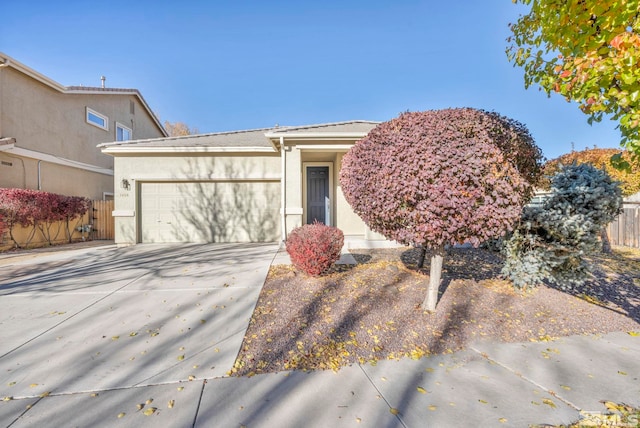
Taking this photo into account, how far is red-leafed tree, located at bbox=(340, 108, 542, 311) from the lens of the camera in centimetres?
309

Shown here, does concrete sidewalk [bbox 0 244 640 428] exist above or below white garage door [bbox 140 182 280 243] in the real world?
below

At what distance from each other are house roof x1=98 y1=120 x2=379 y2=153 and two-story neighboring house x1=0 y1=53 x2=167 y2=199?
12.2 ft

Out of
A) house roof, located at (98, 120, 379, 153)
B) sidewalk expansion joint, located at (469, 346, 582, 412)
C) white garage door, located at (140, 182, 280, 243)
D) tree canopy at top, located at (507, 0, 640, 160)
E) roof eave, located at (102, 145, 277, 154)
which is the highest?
house roof, located at (98, 120, 379, 153)

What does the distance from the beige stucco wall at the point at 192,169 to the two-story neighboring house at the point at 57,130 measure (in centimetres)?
428

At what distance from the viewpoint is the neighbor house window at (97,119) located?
43.3ft

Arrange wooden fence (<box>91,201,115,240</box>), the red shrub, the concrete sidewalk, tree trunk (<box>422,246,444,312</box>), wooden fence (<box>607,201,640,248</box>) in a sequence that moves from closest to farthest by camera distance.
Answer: the concrete sidewalk → tree trunk (<box>422,246,444,312</box>) → the red shrub → wooden fence (<box>607,201,640,248</box>) → wooden fence (<box>91,201,115,240</box>)

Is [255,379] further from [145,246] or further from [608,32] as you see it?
[145,246]

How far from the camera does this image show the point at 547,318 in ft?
12.4

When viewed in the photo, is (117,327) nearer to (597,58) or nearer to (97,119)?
(597,58)

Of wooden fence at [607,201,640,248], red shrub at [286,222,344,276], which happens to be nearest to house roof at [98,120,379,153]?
red shrub at [286,222,344,276]

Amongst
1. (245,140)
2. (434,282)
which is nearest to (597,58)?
(434,282)

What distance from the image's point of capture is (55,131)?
1150cm

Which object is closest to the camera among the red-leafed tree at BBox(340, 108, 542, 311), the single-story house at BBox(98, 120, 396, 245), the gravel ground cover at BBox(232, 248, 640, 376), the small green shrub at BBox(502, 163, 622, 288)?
the gravel ground cover at BBox(232, 248, 640, 376)

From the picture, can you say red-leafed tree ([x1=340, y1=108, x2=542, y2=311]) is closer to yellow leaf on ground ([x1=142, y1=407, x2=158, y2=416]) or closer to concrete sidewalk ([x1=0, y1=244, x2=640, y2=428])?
concrete sidewalk ([x1=0, y1=244, x2=640, y2=428])
